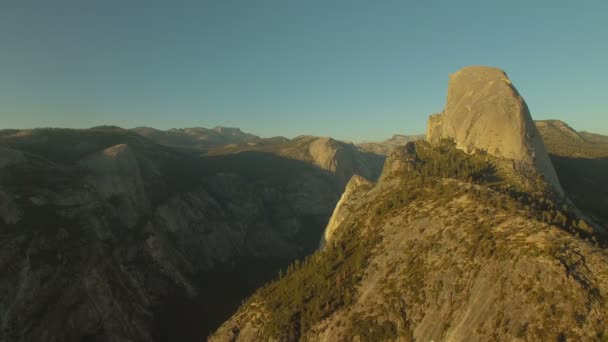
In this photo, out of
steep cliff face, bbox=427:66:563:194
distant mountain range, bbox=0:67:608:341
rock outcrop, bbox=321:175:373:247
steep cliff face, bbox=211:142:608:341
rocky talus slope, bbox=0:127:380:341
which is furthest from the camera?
rock outcrop, bbox=321:175:373:247

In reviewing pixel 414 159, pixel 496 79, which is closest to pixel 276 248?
pixel 414 159

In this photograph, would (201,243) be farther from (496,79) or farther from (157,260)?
(496,79)

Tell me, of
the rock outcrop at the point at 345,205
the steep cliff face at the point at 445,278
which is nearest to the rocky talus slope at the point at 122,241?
the rock outcrop at the point at 345,205

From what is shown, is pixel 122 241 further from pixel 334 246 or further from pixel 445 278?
pixel 445 278

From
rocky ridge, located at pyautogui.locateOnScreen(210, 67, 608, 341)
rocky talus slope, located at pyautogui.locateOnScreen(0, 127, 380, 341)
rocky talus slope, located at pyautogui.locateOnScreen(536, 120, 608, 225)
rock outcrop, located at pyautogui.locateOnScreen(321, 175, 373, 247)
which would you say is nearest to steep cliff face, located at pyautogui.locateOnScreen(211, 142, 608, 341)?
rocky ridge, located at pyautogui.locateOnScreen(210, 67, 608, 341)

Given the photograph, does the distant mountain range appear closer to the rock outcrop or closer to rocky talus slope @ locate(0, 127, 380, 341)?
rocky talus slope @ locate(0, 127, 380, 341)

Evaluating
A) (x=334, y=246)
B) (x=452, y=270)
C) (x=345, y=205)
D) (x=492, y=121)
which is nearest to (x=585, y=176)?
(x=492, y=121)
